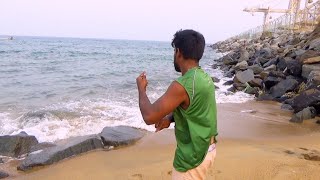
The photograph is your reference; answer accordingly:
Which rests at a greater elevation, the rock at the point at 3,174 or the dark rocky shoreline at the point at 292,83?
the dark rocky shoreline at the point at 292,83

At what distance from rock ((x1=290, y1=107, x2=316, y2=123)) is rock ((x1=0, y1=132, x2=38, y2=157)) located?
5751 mm

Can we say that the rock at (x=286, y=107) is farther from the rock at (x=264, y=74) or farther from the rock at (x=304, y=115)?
the rock at (x=264, y=74)

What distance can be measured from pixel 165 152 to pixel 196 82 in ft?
12.9

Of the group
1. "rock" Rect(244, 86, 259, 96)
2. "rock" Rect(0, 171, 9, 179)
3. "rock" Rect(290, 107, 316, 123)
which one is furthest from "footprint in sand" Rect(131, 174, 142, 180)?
"rock" Rect(244, 86, 259, 96)

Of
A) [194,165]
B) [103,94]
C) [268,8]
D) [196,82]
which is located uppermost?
[268,8]

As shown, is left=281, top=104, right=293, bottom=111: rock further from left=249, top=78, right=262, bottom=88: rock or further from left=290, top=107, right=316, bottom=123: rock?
left=249, top=78, right=262, bottom=88: rock

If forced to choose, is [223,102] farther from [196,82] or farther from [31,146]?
[196,82]

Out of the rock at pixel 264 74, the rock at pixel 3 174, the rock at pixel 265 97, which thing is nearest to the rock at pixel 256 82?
the rock at pixel 264 74

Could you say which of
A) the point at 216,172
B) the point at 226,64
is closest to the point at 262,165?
the point at 216,172

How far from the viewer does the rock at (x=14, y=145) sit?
20.5 feet

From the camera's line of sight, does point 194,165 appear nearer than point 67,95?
Yes

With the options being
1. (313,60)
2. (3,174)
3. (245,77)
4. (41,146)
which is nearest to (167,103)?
(3,174)

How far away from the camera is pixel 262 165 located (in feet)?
15.8

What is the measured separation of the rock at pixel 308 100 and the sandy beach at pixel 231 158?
678 mm
